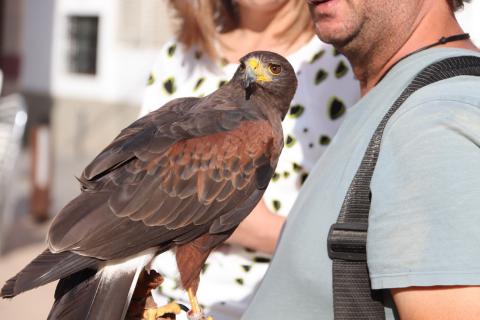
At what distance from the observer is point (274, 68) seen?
2.60 m

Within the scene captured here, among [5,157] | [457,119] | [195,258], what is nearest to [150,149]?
[195,258]

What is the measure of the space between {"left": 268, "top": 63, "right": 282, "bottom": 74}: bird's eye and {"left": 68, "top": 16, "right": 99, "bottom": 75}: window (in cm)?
1356

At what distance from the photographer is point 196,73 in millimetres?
3033

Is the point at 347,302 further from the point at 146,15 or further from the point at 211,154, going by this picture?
the point at 146,15

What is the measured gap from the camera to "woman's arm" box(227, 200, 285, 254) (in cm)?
261

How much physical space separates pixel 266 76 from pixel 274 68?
2.2 inches

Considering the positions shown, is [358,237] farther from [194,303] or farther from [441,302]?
[194,303]

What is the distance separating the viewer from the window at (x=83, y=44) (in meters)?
15.7

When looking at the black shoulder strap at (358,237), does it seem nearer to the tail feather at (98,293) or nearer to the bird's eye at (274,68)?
the tail feather at (98,293)

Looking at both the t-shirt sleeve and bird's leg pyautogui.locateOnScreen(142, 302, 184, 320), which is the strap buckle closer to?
the t-shirt sleeve

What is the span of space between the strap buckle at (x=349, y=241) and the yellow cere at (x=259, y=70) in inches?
37.2

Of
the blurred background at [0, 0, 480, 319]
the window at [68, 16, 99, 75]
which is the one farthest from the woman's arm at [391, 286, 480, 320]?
the window at [68, 16, 99, 75]

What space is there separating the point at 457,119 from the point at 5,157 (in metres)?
6.43

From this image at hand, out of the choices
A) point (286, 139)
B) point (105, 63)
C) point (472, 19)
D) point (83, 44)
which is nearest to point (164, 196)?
point (286, 139)
